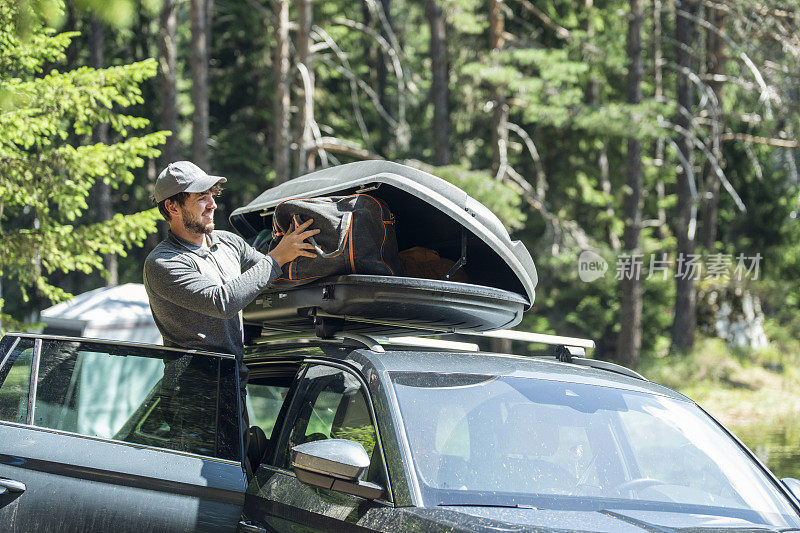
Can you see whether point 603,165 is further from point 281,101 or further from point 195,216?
point 195,216

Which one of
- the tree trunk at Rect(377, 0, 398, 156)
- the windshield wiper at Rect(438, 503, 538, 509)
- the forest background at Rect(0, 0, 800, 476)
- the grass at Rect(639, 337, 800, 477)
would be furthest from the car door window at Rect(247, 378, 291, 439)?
the tree trunk at Rect(377, 0, 398, 156)

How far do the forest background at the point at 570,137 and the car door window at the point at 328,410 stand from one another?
12.0m

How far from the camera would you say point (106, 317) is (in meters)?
12.5

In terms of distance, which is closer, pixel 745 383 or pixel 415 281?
pixel 415 281

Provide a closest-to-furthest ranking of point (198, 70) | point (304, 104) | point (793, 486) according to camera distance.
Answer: point (793, 486) → point (304, 104) → point (198, 70)

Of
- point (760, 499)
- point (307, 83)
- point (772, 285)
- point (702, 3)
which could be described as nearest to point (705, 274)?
point (772, 285)

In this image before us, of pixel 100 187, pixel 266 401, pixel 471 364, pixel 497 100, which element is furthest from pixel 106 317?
pixel 497 100

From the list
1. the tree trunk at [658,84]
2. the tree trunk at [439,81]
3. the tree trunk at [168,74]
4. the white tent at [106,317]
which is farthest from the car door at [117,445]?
the tree trunk at [439,81]

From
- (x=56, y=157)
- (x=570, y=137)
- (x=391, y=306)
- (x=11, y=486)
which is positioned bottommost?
(x=11, y=486)

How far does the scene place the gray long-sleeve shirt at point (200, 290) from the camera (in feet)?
12.6

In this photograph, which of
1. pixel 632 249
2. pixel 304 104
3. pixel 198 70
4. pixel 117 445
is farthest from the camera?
pixel 632 249

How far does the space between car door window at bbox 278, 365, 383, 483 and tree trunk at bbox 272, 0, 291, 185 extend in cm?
1359

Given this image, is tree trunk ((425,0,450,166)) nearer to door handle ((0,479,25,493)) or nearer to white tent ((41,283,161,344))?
white tent ((41,283,161,344))

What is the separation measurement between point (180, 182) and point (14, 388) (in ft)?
4.01
